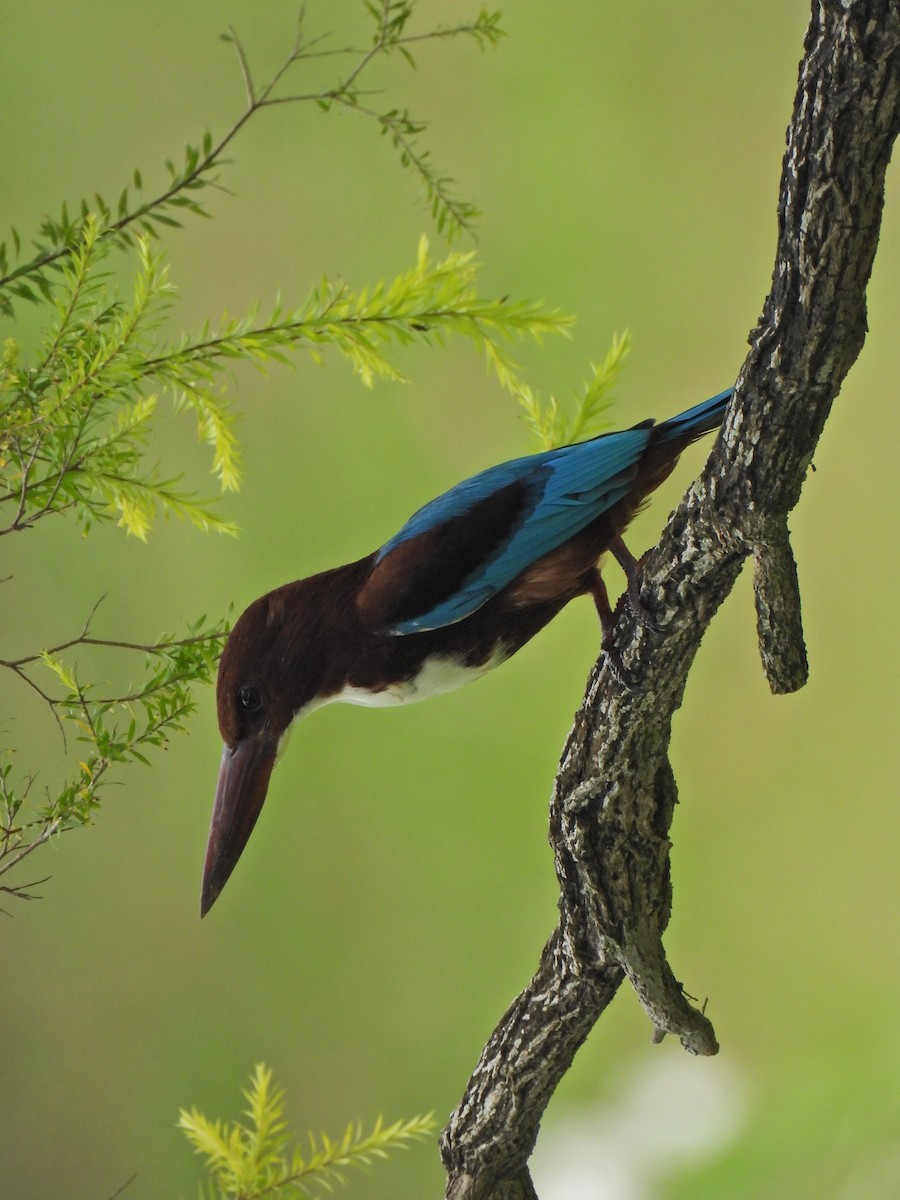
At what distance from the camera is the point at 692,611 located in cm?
59

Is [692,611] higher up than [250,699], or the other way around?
[250,699]

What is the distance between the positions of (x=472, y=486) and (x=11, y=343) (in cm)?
27

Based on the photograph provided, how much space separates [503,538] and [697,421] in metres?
0.12

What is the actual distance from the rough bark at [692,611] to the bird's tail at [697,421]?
0.07 metres

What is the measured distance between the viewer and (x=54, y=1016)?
1279 millimetres

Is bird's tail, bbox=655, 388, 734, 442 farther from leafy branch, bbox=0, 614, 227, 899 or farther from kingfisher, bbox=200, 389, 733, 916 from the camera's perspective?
leafy branch, bbox=0, 614, 227, 899

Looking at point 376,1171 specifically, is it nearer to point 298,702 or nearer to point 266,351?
point 298,702

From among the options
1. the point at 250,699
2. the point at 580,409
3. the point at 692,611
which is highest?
the point at 580,409

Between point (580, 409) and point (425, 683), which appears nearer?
point (425, 683)

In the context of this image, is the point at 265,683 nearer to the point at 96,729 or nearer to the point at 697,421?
the point at 96,729

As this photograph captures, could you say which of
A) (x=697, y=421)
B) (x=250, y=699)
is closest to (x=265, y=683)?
(x=250, y=699)

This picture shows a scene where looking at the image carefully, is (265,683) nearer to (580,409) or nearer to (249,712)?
(249,712)

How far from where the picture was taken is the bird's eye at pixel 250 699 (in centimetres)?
63

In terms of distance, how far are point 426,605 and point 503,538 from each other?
56mm
